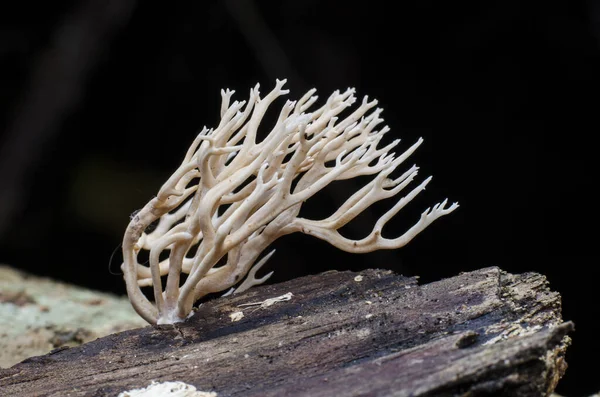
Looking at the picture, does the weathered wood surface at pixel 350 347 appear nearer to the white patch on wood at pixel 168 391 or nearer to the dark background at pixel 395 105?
the white patch on wood at pixel 168 391

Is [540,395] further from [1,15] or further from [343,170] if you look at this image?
[1,15]

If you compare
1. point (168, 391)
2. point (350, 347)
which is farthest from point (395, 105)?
point (168, 391)

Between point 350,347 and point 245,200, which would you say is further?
point 245,200

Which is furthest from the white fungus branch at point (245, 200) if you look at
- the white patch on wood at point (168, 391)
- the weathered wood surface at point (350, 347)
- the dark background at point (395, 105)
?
the dark background at point (395, 105)

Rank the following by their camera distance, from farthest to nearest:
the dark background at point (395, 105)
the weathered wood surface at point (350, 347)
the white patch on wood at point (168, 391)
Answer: the dark background at point (395, 105) → the white patch on wood at point (168, 391) → the weathered wood surface at point (350, 347)

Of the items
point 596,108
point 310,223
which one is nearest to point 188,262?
point 310,223

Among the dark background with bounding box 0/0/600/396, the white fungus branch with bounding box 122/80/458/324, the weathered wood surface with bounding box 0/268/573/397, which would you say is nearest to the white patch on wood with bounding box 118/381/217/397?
the weathered wood surface with bounding box 0/268/573/397

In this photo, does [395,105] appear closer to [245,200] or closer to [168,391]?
[245,200]
